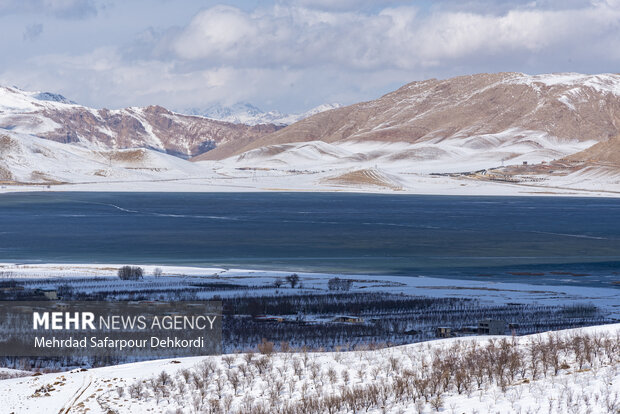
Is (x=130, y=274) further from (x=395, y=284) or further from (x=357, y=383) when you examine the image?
(x=357, y=383)

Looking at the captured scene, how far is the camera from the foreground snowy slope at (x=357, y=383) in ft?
40.8

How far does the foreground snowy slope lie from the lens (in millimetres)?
12422

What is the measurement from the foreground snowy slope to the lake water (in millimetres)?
26851

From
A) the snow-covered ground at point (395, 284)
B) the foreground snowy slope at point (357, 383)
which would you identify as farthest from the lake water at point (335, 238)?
the foreground snowy slope at point (357, 383)

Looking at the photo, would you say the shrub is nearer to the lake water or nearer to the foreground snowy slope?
the lake water

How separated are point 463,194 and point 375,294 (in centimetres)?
13277

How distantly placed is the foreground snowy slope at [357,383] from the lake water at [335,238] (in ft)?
88.1

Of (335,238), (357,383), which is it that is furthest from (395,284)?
(335,238)

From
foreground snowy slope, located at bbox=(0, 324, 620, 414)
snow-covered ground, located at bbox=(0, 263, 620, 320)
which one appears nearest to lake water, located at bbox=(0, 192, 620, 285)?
snow-covered ground, located at bbox=(0, 263, 620, 320)

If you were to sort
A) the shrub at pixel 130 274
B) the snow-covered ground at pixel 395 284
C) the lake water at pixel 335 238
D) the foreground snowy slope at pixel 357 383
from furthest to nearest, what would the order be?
the lake water at pixel 335 238 < the shrub at pixel 130 274 < the snow-covered ground at pixel 395 284 < the foreground snowy slope at pixel 357 383

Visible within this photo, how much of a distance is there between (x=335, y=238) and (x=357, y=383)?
172 ft

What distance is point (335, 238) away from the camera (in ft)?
219

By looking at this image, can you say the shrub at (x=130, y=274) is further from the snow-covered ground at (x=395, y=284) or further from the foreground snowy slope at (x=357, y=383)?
the foreground snowy slope at (x=357, y=383)

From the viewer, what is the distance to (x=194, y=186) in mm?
179500
